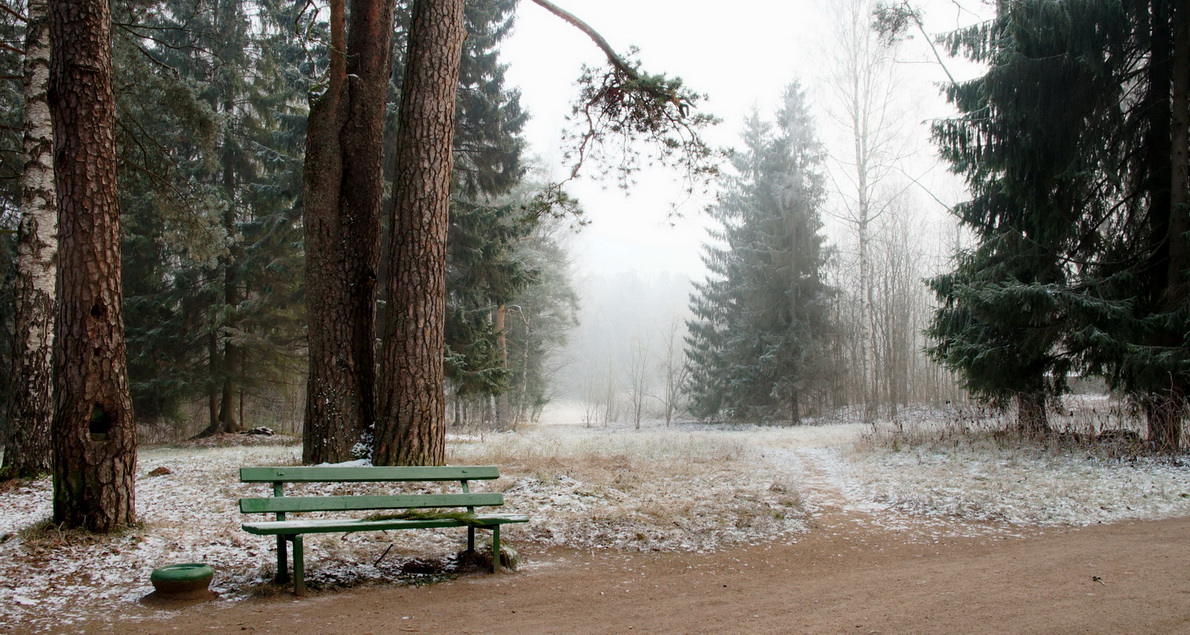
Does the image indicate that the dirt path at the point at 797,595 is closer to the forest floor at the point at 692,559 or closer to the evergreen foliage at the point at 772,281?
the forest floor at the point at 692,559

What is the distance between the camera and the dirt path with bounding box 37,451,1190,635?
4.04m

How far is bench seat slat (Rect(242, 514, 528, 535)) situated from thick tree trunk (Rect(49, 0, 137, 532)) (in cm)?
177

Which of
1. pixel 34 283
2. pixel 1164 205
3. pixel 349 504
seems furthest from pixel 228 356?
pixel 1164 205

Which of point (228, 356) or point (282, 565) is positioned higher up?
point (228, 356)

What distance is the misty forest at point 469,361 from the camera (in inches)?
190

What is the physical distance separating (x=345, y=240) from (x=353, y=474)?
14.6ft

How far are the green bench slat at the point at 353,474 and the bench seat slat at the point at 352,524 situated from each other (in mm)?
295

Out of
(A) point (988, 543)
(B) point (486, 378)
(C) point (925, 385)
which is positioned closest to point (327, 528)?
(A) point (988, 543)

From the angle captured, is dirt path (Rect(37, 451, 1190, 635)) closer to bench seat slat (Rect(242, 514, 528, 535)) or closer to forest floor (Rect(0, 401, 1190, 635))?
forest floor (Rect(0, 401, 1190, 635))

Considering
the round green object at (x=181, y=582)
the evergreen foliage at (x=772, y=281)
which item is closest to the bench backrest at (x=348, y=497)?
the round green object at (x=181, y=582)

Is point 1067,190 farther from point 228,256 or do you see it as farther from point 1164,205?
point 228,256

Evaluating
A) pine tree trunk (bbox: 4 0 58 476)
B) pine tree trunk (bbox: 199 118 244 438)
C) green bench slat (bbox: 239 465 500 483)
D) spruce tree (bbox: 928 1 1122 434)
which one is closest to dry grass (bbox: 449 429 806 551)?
green bench slat (bbox: 239 465 500 483)

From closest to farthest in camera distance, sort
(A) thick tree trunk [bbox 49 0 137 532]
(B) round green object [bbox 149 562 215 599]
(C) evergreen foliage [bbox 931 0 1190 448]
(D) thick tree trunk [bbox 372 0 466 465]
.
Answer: (B) round green object [bbox 149 562 215 599], (A) thick tree trunk [bbox 49 0 137 532], (D) thick tree trunk [bbox 372 0 466 465], (C) evergreen foliage [bbox 931 0 1190 448]

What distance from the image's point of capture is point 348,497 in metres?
4.95
